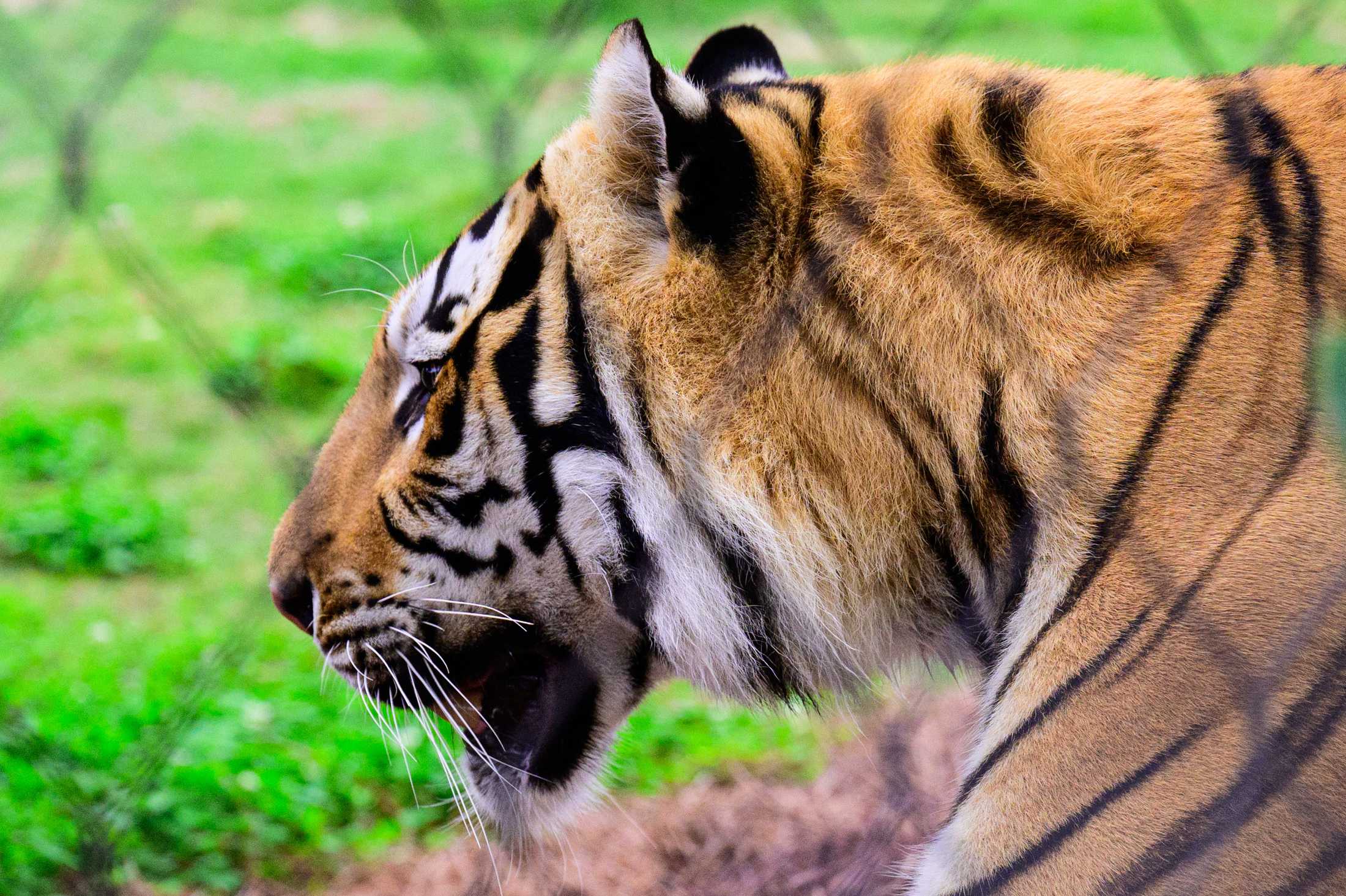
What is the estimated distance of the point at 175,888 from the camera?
1383mm

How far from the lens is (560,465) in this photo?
114 centimetres

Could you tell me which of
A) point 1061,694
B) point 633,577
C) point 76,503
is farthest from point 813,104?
point 76,503

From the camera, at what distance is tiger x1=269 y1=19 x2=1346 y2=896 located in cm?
89

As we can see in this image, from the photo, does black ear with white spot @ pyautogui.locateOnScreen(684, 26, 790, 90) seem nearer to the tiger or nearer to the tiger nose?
the tiger

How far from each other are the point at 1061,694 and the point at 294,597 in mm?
803

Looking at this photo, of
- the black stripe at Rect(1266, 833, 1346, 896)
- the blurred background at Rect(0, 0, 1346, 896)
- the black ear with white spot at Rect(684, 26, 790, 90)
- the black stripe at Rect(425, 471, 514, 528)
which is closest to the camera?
the black stripe at Rect(1266, 833, 1346, 896)

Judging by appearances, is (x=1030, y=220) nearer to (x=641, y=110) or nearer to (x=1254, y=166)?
(x=1254, y=166)

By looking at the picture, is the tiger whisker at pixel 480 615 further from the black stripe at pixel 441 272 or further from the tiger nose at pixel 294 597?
the black stripe at pixel 441 272

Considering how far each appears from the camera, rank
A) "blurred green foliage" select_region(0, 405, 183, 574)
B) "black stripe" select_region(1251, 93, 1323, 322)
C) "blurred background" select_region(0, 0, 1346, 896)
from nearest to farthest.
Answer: "black stripe" select_region(1251, 93, 1323, 322) → "blurred background" select_region(0, 0, 1346, 896) → "blurred green foliage" select_region(0, 405, 183, 574)

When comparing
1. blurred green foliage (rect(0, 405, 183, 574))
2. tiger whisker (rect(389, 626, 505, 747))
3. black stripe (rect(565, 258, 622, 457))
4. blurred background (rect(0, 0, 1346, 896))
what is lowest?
blurred green foliage (rect(0, 405, 183, 574))

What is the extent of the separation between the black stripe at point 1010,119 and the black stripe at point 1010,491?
212 mm

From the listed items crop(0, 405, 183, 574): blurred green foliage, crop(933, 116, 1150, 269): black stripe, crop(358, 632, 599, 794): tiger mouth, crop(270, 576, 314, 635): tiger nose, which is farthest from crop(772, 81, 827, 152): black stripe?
crop(0, 405, 183, 574): blurred green foliage

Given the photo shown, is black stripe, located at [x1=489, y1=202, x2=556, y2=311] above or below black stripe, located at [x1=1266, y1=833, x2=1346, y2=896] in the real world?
above

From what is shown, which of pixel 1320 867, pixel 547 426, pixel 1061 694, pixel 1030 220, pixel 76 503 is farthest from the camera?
pixel 76 503
